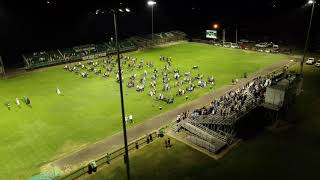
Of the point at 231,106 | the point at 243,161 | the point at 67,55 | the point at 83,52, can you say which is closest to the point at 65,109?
the point at 231,106

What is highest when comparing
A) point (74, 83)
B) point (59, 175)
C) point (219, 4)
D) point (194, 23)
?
point (219, 4)

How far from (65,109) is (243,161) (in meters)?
27.5

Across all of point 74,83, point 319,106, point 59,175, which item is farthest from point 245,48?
point 59,175

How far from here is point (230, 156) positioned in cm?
3088

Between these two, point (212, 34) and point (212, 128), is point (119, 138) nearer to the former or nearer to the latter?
point (212, 128)

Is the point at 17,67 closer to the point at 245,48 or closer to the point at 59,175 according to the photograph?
the point at 59,175

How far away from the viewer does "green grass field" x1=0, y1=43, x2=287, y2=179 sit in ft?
109

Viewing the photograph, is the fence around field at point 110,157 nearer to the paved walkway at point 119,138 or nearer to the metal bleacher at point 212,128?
the paved walkway at point 119,138

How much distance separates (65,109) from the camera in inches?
1754

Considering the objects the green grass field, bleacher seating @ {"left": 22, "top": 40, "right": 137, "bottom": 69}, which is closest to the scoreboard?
the green grass field

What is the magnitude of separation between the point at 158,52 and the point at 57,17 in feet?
196

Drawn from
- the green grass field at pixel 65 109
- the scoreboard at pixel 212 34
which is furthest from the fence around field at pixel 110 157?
the scoreboard at pixel 212 34

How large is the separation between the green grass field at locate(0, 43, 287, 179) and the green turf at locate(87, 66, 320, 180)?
799 centimetres

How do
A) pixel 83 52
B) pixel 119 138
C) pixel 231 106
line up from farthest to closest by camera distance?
1. pixel 83 52
2. pixel 231 106
3. pixel 119 138
